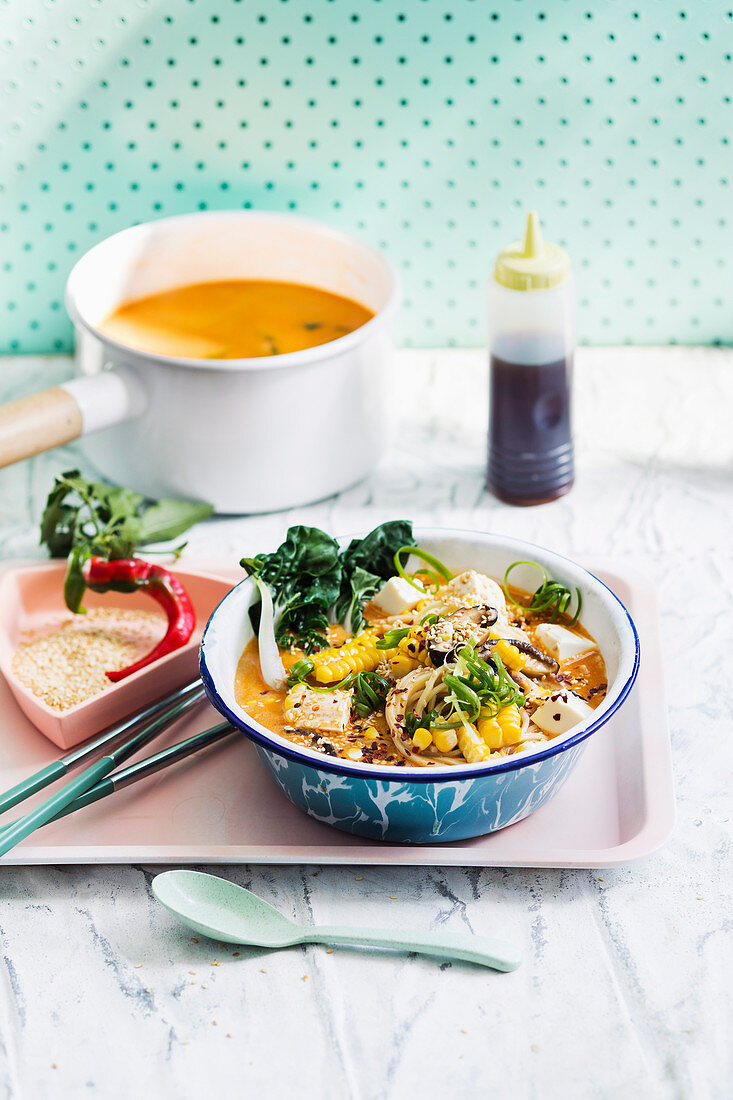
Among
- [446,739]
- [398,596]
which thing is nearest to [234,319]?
[398,596]

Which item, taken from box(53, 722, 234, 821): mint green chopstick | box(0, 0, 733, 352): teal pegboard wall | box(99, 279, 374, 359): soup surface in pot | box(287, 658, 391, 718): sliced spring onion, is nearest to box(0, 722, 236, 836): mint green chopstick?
box(53, 722, 234, 821): mint green chopstick

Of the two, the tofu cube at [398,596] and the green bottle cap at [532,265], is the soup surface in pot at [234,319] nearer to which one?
the green bottle cap at [532,265]

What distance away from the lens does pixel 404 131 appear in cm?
156

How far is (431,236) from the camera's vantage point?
1.64 m

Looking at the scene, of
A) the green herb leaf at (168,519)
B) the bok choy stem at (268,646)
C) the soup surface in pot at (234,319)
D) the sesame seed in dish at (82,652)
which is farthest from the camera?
the soup surface in pot at (234,319)

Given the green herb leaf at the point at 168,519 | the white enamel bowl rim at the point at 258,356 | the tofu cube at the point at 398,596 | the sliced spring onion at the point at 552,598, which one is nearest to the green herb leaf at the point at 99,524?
the green herb leaf at the point at 168,519

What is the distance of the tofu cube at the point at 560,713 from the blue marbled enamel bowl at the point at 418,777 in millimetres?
15

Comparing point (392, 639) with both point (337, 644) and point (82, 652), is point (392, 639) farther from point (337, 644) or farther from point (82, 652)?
point (82, 652)

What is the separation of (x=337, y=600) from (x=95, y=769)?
28 centimetres

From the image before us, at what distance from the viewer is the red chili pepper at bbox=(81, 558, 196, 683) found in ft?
3.75

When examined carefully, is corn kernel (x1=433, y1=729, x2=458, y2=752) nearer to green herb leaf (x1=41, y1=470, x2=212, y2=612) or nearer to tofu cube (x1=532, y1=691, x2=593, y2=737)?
tofu cube (x1=532, y1=691, x2=593, y2=737)

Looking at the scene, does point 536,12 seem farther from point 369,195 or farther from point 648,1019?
point 648,1019

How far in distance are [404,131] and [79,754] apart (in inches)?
38.3

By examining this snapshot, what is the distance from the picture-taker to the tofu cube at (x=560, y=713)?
0.90 m
